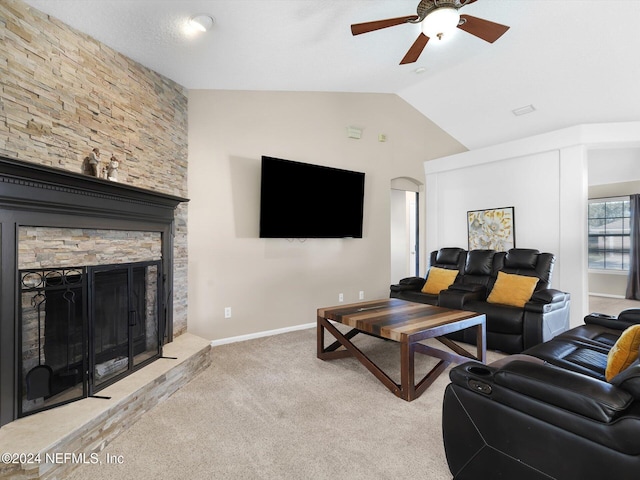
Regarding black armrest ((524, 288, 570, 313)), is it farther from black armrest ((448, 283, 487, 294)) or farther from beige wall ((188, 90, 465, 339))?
beige wall ((188, 90, 465, 339))

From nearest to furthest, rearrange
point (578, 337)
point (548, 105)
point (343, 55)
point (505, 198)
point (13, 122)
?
point (13, 122) → point (578, 337) → point (343, 55) → point (548, 105) → point (505, 198)

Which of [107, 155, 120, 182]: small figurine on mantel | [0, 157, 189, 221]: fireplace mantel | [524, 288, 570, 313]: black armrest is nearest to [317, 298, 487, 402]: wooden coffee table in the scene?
[524, 288, 570, 313]: black armrest

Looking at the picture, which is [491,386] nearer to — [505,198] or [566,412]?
[566,412]

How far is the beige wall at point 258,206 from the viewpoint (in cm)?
372

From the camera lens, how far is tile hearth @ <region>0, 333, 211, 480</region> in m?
1.56

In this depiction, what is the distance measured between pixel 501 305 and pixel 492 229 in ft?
6.38

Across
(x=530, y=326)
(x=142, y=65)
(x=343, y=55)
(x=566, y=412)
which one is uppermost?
(x=343, y=55)

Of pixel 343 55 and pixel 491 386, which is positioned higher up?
pixel 343 55

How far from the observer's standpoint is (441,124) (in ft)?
19.0

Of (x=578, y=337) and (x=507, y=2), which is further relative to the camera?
(x=507, y=2)

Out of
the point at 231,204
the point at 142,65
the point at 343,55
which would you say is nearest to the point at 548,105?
the point at 343,55

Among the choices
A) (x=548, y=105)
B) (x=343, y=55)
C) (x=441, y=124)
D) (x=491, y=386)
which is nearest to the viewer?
(x=491, y=386)

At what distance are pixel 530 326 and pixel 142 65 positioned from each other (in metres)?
4.46

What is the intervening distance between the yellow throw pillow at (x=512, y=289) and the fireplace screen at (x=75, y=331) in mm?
3551
